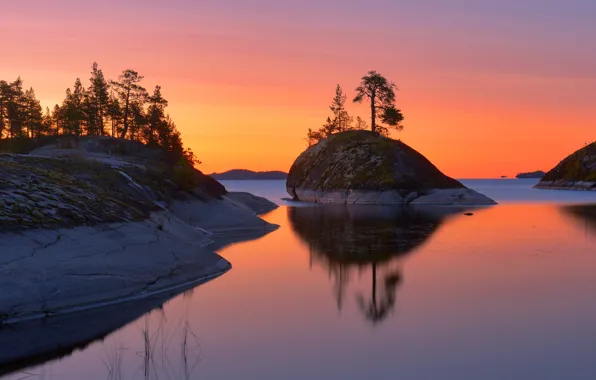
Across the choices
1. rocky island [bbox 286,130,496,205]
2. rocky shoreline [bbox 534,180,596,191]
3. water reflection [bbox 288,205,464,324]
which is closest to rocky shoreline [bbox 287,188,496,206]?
rocky island [bbox 286,130,496,205]

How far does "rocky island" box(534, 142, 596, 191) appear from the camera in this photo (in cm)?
12938

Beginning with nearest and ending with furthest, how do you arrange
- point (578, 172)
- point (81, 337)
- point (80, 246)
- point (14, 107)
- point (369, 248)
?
point (81, 337)
point (80, 246)
point (369, 248)
point (14, 107)
point (578, 172)

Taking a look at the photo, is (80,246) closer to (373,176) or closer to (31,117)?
(373,176)

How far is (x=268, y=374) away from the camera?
9648 millimetres

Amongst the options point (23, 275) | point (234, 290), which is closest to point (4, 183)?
point (23, 275)

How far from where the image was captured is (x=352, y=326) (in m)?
12.8

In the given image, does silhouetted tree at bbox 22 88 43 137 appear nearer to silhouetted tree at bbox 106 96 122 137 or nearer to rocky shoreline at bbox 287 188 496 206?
silhouetted tree at bbox 106 96 122 137

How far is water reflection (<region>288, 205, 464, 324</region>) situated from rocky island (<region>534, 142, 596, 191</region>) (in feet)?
341

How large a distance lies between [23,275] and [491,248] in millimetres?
24062

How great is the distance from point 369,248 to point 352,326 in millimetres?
15652

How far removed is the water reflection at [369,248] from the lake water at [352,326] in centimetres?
12

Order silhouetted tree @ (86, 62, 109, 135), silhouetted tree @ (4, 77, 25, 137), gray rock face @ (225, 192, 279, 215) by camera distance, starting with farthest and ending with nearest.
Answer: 1. silhouetted tree @ (4, 77, 25, 137)
2. silhouetted tree @ (86, 62, 109, 135)
3. gray rock face @ (225, 192, 279, 215)

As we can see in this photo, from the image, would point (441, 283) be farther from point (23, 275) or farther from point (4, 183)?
point (4, 183)

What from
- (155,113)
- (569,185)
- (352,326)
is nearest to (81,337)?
(352,326)
